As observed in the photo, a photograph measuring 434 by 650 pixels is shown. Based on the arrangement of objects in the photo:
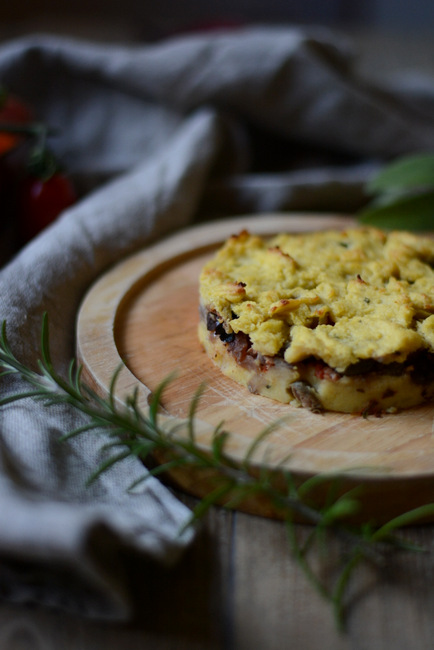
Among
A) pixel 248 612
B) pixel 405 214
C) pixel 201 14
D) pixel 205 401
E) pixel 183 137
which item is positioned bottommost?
pixel 248 612

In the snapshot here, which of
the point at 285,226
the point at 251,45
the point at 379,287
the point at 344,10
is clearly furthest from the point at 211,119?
the point at 344,10

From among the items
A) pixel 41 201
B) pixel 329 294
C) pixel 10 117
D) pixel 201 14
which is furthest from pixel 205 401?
pixel 201 14

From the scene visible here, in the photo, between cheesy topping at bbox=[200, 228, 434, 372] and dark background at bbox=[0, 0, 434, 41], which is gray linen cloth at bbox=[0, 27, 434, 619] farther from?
dark background at bbox=[0, 0, 434, 41]

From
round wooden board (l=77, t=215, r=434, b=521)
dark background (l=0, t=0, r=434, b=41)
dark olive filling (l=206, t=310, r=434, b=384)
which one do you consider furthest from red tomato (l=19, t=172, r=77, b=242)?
dark background (l=0, t=0, r=434, b=41)

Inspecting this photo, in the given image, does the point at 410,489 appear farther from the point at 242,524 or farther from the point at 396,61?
the point at 396,61

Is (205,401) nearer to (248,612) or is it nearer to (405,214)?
(248,612)

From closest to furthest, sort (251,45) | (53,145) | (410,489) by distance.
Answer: (410,489) < (251,45) < (53,145)

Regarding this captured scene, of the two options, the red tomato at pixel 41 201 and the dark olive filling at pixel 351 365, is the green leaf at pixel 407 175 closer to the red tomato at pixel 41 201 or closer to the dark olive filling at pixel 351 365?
the dark olive filling at pixel 351 365
